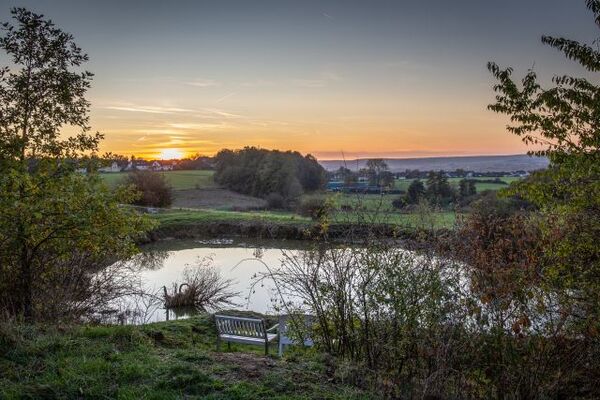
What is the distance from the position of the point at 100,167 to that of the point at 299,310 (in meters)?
4.76

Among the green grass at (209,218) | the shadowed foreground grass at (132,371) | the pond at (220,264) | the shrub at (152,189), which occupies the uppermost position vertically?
the shrub at (152,189)

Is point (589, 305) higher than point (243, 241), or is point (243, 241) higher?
point (589, 305)

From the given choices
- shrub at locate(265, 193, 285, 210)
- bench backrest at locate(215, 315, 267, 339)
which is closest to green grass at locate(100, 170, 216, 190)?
shrub at locate(265, 193, 285, 210)

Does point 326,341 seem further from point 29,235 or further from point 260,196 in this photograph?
point 260,196

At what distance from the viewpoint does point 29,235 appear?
7895mm

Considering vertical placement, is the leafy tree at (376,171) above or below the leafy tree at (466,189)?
above

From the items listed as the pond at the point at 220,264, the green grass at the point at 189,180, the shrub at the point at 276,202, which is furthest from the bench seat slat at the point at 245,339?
the green grass at the point at 189,180

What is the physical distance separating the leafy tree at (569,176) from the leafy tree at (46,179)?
6.61m

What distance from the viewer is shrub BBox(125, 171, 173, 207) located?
142 feet

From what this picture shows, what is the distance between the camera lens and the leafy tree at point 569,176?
20.3ft

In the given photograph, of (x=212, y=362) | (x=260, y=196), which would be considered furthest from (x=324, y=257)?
(x=260, y=196)

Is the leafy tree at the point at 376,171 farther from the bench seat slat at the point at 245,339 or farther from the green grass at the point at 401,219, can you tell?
the bench seat slat at the point at 245,339

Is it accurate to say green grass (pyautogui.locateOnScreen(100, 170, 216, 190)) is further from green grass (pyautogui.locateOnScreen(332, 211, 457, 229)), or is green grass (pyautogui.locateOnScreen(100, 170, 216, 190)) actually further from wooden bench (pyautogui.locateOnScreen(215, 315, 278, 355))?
green grass (pyautogui.locateOnScreen(332, 211, 457, 229))

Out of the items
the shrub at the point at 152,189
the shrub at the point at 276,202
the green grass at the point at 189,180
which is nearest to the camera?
the shrub at the point at 152,189
